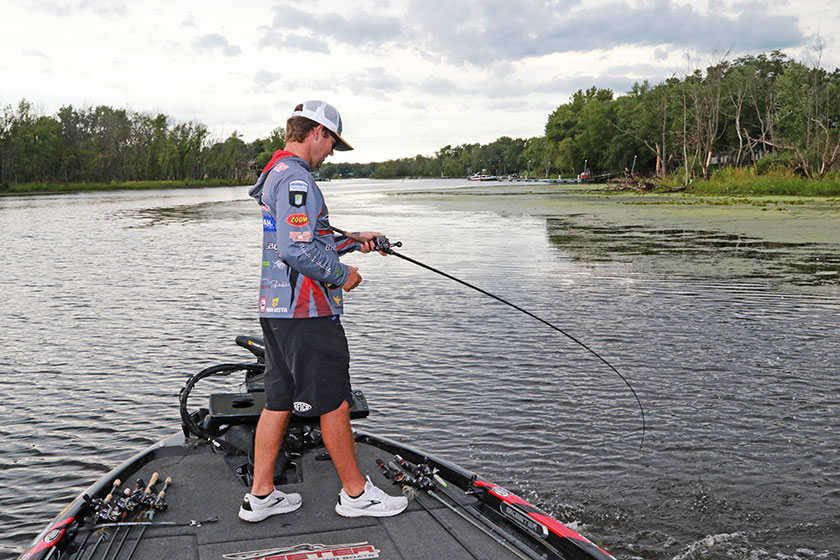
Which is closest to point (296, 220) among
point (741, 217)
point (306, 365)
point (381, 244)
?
point (381, 244)

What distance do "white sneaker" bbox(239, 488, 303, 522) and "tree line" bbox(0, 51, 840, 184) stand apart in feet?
188

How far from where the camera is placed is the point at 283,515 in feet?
14.1

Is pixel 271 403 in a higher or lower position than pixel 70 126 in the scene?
lower

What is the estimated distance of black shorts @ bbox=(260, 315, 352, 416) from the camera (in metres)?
4.22

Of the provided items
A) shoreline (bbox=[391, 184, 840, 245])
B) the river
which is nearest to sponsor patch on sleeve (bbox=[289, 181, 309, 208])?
the river

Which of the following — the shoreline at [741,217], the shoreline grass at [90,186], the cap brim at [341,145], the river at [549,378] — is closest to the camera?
the cap brim at [341,145]

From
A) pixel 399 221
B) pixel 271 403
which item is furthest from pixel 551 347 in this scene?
pixel 399 221

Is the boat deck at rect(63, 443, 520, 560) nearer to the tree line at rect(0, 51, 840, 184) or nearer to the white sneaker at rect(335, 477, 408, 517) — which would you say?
the white sneaker at rect(335, 477, 408, 517)

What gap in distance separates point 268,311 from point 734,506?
3751 mm

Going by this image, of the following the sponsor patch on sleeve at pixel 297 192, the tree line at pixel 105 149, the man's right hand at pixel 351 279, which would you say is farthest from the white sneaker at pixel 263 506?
the tree line at pixel 105 149

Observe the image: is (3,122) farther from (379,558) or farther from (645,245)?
(379,558)

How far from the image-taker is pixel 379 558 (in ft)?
12.4

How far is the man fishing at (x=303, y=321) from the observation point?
165 inches

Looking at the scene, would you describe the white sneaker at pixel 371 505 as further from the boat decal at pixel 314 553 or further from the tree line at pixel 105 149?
the tree line at pixel 105 149
